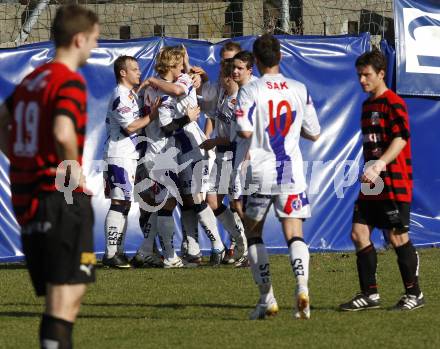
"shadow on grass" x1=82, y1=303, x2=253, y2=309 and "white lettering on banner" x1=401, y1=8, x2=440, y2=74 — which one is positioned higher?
"white lettering on banner" x1=401, y1=8, x2=440, y2=74

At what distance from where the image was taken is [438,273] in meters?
10.2

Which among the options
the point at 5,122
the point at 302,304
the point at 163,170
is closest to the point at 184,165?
the point at 163,170

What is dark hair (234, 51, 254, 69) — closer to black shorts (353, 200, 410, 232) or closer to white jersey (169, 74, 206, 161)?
white jersey (169, 74, 206, 161)

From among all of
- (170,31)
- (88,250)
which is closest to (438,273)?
(88,250)

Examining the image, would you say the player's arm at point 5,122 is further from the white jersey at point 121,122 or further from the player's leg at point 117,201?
the player's leg at point 117,201

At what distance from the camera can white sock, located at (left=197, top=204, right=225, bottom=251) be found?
1113 centimetres

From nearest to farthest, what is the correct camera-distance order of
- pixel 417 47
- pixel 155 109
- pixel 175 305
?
pixel 175 305
pixel 155 109
pixel 417 47

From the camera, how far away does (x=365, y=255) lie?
26.0 feet

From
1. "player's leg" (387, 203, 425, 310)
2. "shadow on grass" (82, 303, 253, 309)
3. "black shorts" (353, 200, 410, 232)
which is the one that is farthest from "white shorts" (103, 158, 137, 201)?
"player's leg" (387, 203, 425, 310)

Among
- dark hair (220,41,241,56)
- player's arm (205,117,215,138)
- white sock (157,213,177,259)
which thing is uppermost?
dark hair (220,41,241,56)

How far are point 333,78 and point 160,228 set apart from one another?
2.97 meters

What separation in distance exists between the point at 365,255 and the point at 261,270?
928 mm

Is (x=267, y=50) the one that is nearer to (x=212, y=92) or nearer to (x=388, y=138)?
(x=388, y=138)

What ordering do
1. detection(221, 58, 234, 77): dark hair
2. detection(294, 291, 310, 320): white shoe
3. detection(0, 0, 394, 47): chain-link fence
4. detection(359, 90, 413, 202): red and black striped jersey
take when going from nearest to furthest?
detection(294, 291, 310, 320): white shoe, detection(359, 90, 413, 202): red and black striped jersey, detection(221, 58, 234, 77): dark hair, detection(0, 0, 394, 47): chain-link fence
